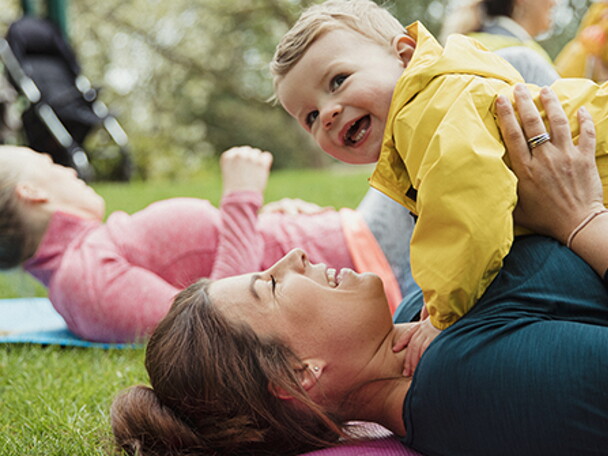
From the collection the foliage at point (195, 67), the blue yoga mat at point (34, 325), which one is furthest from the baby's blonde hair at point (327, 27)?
the foliage at point (195, 67)

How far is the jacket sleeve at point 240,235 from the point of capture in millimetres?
3002

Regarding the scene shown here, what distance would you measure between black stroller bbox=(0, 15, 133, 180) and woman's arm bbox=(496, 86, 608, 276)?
7430 millimetres

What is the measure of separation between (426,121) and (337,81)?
20.1 inches

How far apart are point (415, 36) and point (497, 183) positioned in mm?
832

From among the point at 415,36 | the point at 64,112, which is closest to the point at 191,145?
the point at 64,112

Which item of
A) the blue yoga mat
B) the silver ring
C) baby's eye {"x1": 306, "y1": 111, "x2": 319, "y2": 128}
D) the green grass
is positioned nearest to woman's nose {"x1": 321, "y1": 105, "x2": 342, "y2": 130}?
baby's eye {"x1": 306, "y1": 111, "x2": 319, "y2": 128}

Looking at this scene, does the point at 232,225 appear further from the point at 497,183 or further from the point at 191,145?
the point at 191,145

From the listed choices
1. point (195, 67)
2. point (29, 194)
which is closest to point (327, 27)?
point (29, 194)

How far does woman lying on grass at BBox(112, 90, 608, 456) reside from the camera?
62.4 inches

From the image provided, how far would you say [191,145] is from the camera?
18.4 m

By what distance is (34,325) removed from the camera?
377 cm

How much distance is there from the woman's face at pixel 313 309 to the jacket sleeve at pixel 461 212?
0.57 feet

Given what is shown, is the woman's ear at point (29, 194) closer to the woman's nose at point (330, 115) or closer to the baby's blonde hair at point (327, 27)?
the baby's blonde hair at point (327, 27)

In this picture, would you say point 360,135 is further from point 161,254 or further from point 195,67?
point 195,67
